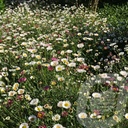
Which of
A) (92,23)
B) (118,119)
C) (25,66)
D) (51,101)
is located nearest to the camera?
(118,119)

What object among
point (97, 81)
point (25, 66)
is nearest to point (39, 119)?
point (97, 81)

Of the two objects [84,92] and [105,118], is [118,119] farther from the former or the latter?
[84,92]

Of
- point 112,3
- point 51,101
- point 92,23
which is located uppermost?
point 51,101

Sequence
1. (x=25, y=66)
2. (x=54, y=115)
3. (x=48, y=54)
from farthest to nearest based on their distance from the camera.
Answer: (x=48, y=54), (x=25, y=66), (x=54, y=115)

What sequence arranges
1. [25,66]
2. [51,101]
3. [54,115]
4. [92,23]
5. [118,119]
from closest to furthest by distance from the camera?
[118,119], [54,115], [51,101], [25,66], [92,23]

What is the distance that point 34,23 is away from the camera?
7.74m

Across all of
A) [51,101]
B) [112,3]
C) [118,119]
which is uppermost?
[118,119]

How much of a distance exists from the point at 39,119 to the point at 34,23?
4933 millimetres

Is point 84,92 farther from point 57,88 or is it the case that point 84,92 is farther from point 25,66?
point 25,66

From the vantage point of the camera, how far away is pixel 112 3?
11.6 m

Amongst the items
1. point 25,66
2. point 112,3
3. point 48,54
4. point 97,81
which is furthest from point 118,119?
point 112,3

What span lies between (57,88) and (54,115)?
536 millimetres

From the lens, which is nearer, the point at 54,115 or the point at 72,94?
the point at 54,115

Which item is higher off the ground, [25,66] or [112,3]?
[25,66]
